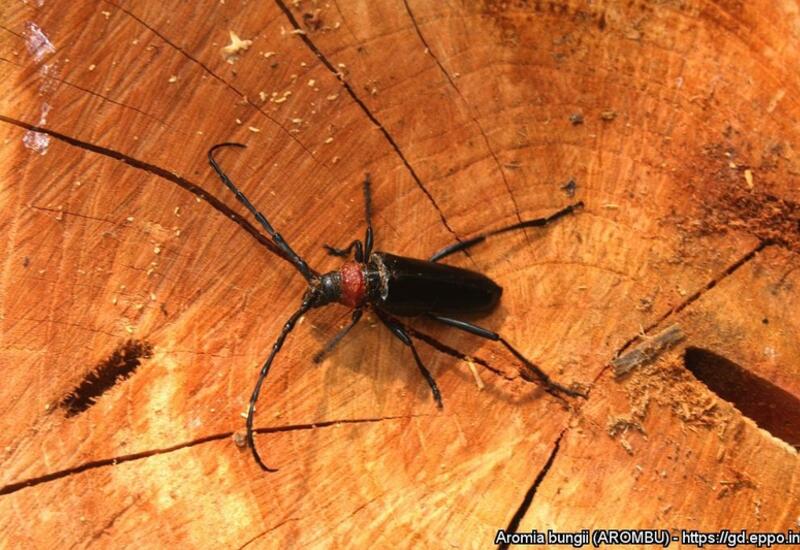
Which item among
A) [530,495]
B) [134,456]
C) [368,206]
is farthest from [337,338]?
[530,495]

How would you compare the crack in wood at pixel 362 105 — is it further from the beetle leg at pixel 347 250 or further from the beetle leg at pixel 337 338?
the beetle leg at pixel 337 338

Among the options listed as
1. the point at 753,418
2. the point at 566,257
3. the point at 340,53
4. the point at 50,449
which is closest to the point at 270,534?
the point at 50,449

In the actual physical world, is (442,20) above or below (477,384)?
above

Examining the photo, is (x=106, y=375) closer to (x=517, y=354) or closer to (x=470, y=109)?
(x=517, y=354)

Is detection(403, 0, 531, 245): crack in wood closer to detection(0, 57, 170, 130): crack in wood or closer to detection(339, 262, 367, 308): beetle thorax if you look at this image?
detection(339, 262, 367, 308): beetle thorax

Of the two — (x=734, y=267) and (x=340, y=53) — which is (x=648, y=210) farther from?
(x=340, y=53)

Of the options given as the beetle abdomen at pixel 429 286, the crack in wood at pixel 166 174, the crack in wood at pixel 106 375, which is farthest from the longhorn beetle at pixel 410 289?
the crack in wood at pixel 106 375
